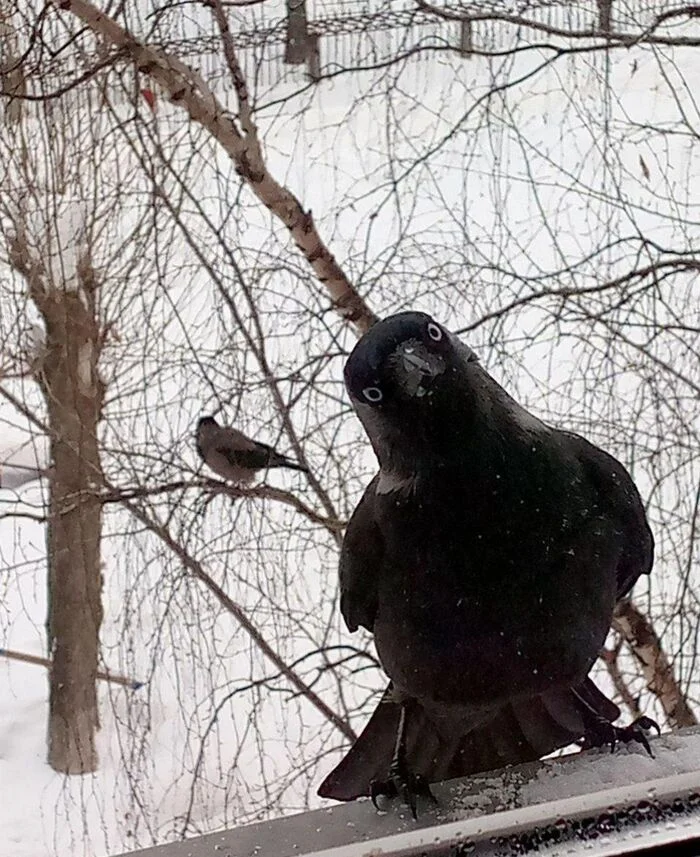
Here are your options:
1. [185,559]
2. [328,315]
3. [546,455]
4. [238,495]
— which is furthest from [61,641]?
[546,455]

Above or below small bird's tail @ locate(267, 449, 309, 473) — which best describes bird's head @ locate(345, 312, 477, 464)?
below

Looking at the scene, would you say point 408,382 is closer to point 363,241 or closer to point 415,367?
point 415,367

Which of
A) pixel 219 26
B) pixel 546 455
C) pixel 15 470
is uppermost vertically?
pixel 219 26

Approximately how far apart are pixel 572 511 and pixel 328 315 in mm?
816

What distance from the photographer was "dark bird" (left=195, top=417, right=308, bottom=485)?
4.54 ft

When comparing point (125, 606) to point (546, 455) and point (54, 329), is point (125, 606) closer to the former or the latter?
point (54, 329)

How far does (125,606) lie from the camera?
1.45m

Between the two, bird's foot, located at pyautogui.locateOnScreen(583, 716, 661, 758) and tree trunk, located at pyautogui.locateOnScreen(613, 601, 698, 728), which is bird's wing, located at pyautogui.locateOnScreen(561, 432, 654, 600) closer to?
bird's foot, located at pyautogui.locateOnScreen(583, 716, 661, 758)

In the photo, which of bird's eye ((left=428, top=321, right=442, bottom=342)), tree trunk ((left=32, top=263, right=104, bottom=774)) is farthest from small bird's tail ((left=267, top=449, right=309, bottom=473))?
bird's eye ((left=428, top=321, right=442, bottom=342))

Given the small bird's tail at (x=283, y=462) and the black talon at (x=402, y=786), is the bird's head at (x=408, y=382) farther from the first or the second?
the small bird's tail at (x=283, y=462)

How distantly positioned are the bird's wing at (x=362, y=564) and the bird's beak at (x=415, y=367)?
0.35 feet

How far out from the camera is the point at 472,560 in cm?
60

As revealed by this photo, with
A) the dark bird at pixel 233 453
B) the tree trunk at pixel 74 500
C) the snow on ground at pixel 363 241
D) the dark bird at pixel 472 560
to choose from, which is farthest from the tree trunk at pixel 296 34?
the dark bird at pixel 472 560

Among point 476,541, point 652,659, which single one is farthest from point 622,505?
point 652,659
